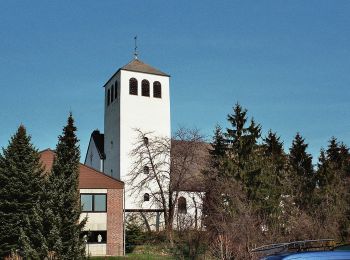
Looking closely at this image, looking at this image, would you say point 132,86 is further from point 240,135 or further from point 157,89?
point 240,135

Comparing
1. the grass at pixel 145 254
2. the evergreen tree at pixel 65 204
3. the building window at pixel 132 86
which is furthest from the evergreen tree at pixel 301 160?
the evergreen tree at pixel 65 204

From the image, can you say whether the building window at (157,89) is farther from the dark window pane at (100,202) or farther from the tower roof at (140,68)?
the dark window pane at (100,202)

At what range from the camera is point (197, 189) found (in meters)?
45.2

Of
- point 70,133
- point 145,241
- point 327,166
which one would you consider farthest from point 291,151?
point 70,133

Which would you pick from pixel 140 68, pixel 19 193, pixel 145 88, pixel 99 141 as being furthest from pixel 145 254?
pixel 140 68

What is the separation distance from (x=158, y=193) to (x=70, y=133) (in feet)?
67.0

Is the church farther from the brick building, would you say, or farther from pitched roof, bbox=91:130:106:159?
the brick building

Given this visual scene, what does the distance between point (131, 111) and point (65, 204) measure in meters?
28.1

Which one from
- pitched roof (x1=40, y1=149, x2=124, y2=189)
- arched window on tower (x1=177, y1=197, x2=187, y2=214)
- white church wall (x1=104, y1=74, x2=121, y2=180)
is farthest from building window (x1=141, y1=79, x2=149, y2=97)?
pitched roof (x1=40, y1=149, x2=124, y2=189)

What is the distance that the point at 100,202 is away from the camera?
120ft

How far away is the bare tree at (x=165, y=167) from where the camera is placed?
4512cm

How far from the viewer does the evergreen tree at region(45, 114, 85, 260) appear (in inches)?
894

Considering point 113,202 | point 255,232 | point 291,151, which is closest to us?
→ point 255,232

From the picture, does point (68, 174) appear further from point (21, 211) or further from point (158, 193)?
point (158, 193)
